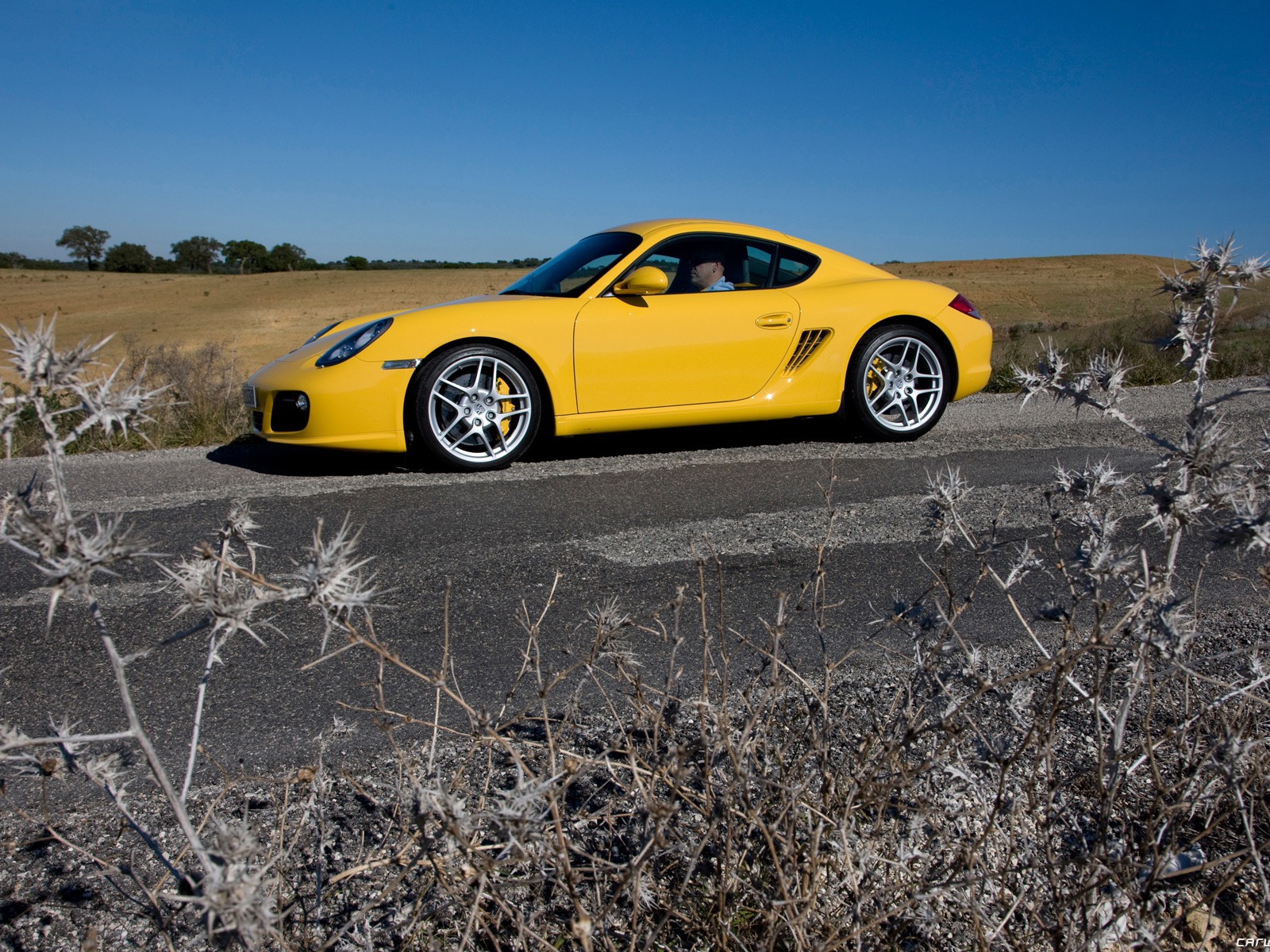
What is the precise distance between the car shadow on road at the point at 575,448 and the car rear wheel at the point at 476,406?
0.20 m

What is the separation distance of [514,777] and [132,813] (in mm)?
802

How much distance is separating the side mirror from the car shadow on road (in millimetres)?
1035

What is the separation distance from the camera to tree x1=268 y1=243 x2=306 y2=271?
7194cm

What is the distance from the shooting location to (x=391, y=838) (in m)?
1.84

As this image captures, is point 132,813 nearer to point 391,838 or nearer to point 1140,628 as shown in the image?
point 391,838

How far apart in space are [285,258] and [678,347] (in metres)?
75.9

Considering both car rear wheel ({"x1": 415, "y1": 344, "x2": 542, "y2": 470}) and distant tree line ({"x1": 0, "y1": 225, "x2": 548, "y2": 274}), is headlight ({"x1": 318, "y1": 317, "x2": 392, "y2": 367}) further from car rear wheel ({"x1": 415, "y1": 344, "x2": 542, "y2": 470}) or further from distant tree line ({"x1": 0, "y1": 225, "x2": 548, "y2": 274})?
distant tree line ({"x1": 0, "y1": 225, "x2": 548, "y2": 274})

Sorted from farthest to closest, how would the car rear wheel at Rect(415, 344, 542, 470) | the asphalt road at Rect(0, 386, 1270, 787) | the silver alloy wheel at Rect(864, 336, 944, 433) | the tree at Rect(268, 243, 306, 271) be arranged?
the tree at Rect(268, 243, 306, 271) < the silver alloy wheel at Rect(864, 336, 944, 433) < the car rear wheel at Rect(415, 344, 542, 470) < the asphalt road at Rect(0, 386, 1270, 787)

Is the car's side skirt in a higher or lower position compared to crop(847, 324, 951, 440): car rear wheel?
lower

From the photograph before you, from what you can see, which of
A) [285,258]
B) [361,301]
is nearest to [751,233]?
[361,301]

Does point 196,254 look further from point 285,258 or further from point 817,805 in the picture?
point 817,805

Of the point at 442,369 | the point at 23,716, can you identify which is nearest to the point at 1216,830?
the point at 23,716

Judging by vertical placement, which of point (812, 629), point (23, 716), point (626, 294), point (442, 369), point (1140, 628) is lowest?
point (23, 716)

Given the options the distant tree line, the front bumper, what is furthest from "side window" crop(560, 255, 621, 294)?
the distant tree line
